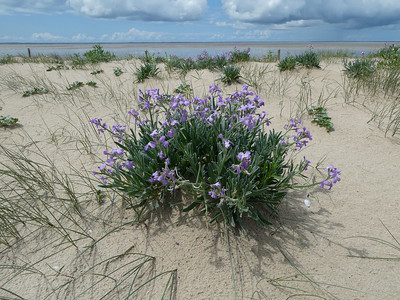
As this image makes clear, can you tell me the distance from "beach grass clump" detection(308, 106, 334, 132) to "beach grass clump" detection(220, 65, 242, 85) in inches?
93.6

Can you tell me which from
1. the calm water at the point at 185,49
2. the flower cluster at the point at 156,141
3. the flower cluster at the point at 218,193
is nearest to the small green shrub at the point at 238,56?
the calm water at the point at 185,49

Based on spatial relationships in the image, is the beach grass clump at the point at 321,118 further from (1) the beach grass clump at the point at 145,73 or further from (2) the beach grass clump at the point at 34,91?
(2) the beach grass clump at the point at 34,91

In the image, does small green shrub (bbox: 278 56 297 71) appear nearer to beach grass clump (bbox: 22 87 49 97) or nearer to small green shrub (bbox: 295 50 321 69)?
small green shrub (bbox: 295 50 321 69)

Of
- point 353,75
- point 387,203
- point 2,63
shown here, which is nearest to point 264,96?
point 353,75

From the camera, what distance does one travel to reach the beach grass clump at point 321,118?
14.9 feet

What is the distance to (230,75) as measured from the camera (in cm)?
682

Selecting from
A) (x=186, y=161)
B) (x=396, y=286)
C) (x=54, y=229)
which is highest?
(x=186, y=161)

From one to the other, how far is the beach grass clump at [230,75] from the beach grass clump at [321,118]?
2378 millimetres

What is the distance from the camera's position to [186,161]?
2.59 meters

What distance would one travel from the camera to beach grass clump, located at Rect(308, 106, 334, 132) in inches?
179

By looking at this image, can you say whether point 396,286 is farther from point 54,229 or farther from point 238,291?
point 54,229

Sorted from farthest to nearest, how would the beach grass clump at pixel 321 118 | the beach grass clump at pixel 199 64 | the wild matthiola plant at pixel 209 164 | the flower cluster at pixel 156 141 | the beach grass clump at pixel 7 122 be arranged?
the beach grass clump at pixel 199 64, the beach grass clump at pixel 7 122, the beach grass clump at pixel 321 118, the wild matthiola plant at pixel 209 164, the flower cluster at pixel 156 141

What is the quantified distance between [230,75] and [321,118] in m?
2.84

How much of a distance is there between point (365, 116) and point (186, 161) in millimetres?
4017
